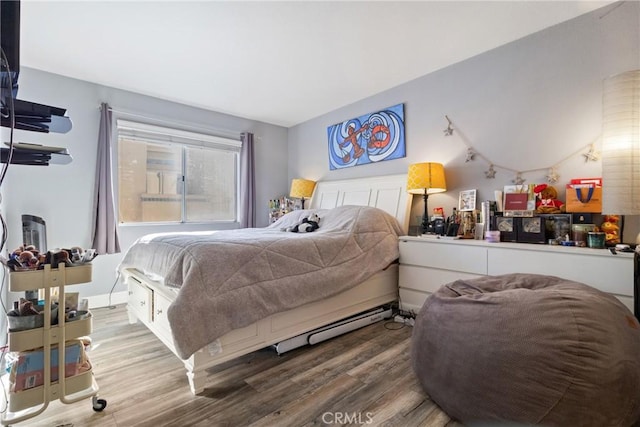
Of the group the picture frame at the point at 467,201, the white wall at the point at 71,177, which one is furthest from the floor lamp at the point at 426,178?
the white wall at the point at 71,177

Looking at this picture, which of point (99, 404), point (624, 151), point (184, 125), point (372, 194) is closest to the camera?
point (99, 404)

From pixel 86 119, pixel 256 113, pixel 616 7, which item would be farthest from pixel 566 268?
pixel 86 119

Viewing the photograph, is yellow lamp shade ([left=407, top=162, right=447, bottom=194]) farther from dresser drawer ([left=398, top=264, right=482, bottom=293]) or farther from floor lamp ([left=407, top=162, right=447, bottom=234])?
dresser drawer ([left=398, top=264, right=482, bottom=293])

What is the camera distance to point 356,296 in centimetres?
245

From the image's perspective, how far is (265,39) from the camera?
2369mm

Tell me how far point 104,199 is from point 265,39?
2.36 m

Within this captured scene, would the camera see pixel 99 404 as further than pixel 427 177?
No

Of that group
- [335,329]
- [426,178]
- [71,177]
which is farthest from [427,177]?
[71,177]

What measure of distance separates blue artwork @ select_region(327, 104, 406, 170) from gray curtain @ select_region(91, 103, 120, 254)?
8.56 ft

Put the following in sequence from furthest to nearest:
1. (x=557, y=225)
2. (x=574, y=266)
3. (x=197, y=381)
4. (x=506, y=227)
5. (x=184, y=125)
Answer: (x=184, y=125) < (x=506, y=227) < (x=557, y=225) < (x=574, y=266) < (x=197, y=381)

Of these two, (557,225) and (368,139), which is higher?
(368,139)

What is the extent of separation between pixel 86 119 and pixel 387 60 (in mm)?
3164

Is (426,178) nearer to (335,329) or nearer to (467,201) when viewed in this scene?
(467,201)

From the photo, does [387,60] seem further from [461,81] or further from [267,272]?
[267,272]
